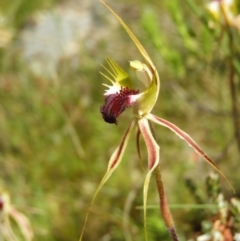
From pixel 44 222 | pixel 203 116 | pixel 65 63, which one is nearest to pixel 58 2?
pixel 65 63

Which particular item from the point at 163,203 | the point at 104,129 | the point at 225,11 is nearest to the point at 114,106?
the point at 163,203

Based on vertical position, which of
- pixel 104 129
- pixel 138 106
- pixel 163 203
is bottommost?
pixel 104 129

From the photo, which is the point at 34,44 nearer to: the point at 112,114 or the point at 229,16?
the point at 229,16

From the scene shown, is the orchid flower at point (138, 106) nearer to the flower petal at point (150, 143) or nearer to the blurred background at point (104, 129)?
the flower petal at point (150, 143)

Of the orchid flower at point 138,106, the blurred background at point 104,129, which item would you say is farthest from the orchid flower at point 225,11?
the orchid flower at point 138,106

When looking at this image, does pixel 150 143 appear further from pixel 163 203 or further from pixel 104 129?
pixel 104 129
